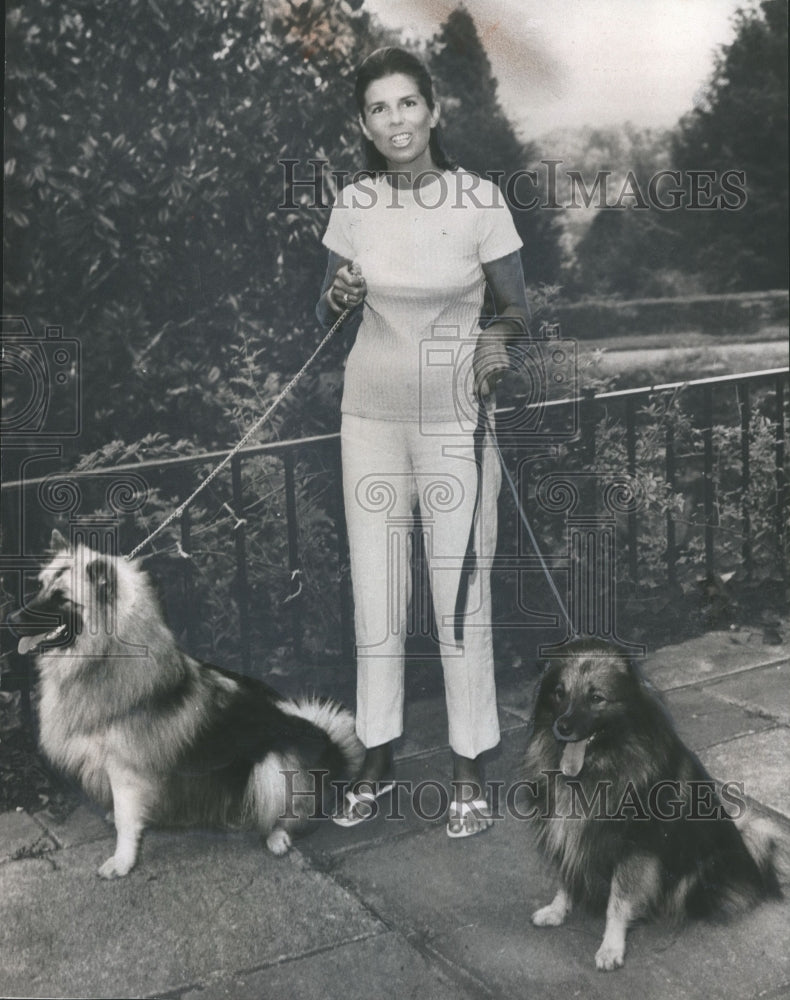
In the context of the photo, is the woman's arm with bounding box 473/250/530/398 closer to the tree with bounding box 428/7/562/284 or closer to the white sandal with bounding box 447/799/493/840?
the tree with bounding box 428/7/562/284

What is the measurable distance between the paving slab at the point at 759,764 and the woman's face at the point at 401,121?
2.13 meters

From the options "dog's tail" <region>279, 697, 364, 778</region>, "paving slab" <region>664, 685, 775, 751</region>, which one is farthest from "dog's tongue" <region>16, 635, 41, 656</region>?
"paving slab" <region>664, 685, 775, 751</region>

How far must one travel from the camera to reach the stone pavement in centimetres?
259

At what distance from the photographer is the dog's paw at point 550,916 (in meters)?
2.80

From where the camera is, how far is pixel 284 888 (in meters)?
3.03

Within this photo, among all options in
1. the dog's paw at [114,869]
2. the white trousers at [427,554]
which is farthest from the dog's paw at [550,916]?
the dog's paw at [114,869]

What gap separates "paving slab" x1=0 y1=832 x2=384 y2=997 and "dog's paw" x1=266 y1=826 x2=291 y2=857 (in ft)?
0.09

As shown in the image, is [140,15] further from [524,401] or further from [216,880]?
[216,880]

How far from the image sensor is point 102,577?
302 cm

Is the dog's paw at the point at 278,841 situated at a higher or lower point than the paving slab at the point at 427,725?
lower

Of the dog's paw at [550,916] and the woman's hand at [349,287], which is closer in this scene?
the dog's paw at [550,916]

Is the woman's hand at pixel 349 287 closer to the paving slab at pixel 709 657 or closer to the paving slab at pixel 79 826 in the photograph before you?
the paving slab at pixel 79 826

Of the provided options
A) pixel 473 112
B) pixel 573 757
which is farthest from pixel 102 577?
pixel 473 112

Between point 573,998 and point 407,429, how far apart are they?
61.7 inches
